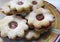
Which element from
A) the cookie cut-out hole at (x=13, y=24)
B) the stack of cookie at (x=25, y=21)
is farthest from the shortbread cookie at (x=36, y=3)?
the cookie cut-out hole at (x=13, y=24)

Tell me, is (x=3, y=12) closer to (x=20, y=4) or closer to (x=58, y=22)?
(x=20, y=4)

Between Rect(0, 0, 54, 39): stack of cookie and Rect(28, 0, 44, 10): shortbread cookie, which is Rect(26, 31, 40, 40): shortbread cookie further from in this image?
Rect(28, 0, 44, 10): shortbread cookie

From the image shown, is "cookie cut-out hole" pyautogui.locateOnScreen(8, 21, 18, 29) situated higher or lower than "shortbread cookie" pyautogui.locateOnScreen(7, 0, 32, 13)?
lower

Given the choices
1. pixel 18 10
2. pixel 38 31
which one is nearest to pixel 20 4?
pixel 18 10

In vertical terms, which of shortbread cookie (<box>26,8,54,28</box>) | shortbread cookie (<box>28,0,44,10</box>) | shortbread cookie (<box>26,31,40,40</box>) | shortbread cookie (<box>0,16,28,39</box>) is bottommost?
shortbread cookie (<box>26,31,40,40</box>)

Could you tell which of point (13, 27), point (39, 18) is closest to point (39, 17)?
point (39, 18)

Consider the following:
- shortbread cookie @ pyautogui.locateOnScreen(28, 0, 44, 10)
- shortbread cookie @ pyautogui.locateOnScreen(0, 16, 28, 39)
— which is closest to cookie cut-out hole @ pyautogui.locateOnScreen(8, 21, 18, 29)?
shortbread cookie @ pyautogui.locateOnScreen(0, 16, 28, 39)
